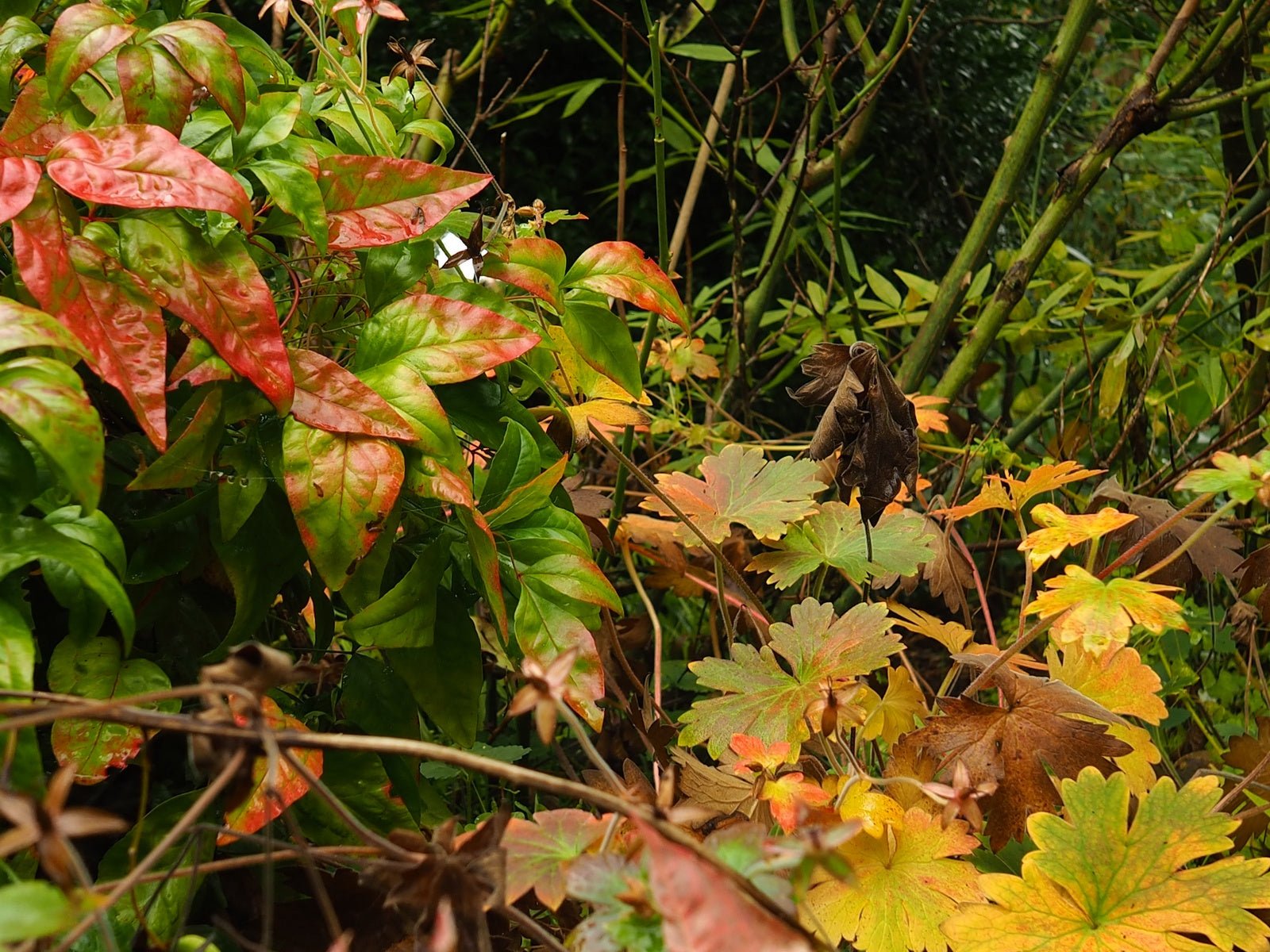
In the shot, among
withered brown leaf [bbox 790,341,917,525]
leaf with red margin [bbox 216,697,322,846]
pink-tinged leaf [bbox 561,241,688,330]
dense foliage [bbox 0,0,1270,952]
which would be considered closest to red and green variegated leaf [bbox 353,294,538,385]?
dense foliage [bbox 0,0,1270,952]

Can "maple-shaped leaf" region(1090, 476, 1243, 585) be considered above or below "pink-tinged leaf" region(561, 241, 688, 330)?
below

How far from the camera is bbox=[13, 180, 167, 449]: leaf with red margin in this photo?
58cm

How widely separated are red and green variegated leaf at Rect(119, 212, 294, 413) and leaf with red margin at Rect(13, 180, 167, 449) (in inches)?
0.6

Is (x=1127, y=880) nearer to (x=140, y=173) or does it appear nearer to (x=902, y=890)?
(x=902, y=890)

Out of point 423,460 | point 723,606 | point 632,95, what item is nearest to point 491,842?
point 423,460

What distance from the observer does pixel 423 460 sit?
661mm

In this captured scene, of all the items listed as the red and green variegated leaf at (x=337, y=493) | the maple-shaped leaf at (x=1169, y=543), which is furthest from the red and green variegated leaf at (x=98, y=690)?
the maple-shaped leaf at (x=1169, y=543)

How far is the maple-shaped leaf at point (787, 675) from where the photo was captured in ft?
2.74

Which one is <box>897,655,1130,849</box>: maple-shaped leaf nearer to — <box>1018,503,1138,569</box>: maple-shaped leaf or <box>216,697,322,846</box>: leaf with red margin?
<box>1018,503,1138,569</box>: maple-shaped leaf

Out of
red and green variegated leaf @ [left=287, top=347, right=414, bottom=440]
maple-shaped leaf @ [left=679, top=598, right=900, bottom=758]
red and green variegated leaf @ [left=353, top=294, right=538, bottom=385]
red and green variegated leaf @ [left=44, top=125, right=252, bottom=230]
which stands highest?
red and green variegated leaf @ [left=44, top=125, right=252, bottom=230]

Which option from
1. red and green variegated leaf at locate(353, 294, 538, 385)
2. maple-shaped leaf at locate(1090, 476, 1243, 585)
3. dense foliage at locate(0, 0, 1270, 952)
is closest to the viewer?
dense foliage at locate(0, 0, 1270, 952)

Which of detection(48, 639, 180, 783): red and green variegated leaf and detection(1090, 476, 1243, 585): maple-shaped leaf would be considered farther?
detection(1090, 476, 1243, 585): maple-shaped leaf

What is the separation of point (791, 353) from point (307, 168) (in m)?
1.59

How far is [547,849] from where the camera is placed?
0.58 meters
